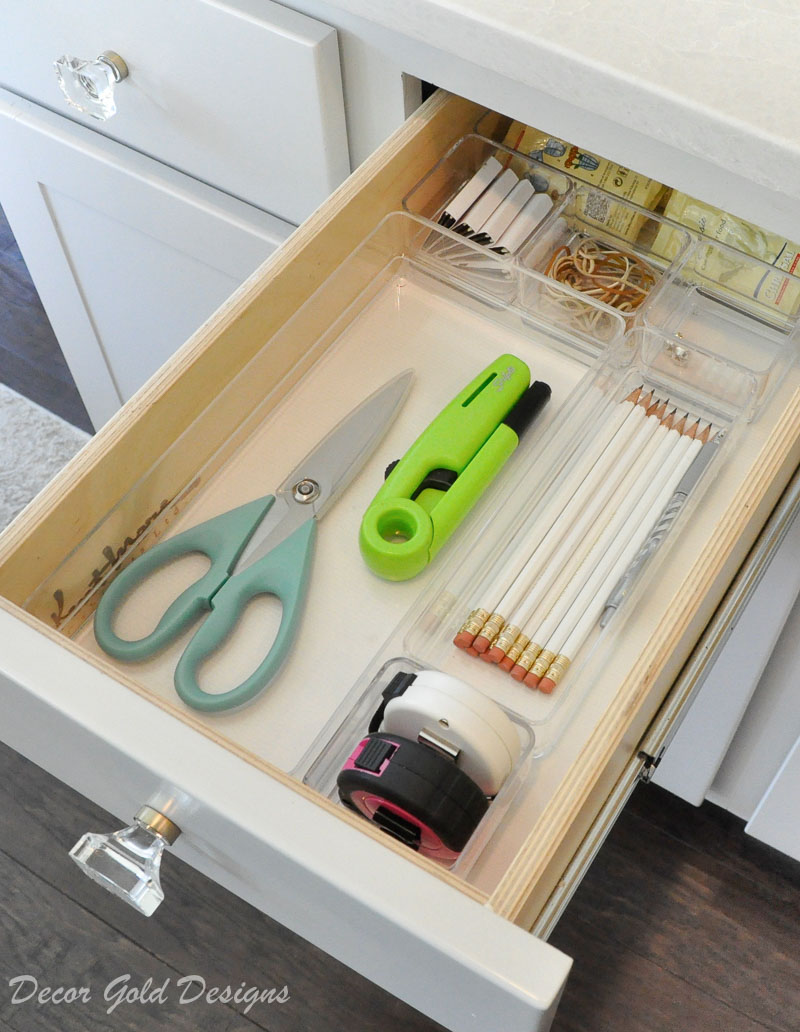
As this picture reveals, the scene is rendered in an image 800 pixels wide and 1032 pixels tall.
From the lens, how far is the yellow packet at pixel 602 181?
72cm

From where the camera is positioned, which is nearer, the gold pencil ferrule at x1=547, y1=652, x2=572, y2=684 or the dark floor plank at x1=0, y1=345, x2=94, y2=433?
the gold pencil ferrule at x1=547, y1=652, x2=572, y2=684

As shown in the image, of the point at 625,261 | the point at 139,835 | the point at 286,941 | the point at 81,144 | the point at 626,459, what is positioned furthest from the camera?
the point at 286,941

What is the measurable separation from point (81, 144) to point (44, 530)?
0.49 metres

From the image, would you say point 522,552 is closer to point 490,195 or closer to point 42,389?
point 490,195

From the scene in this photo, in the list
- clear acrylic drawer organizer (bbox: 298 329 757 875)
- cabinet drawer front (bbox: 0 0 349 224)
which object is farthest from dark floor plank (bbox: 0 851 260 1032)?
cabinet drawer front (bbox: 0 0 349 224)

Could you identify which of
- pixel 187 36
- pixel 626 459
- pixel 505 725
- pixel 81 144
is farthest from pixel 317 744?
pixel 81 144

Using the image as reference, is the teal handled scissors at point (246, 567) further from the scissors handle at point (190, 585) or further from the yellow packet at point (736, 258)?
the yellow packet at point (736, 258)

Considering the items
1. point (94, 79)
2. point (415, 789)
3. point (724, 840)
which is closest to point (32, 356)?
point (94, 79)

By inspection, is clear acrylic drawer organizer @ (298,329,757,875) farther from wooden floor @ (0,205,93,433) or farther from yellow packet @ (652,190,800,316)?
wooden floor @ (0,205,93,433)

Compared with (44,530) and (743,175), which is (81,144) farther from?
(743,175)

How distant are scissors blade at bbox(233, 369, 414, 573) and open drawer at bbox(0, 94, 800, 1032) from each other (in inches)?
0.8

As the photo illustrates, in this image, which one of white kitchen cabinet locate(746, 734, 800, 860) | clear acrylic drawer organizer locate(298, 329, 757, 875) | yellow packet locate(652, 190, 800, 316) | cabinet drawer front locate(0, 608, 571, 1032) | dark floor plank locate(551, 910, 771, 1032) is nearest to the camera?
cabinet drawer front locate(0, 608, 571, 1032)

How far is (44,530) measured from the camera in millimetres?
540

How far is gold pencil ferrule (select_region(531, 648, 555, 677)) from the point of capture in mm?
568
